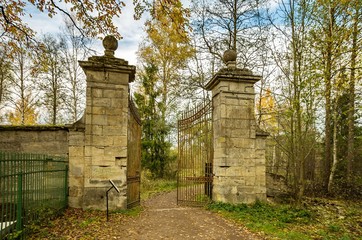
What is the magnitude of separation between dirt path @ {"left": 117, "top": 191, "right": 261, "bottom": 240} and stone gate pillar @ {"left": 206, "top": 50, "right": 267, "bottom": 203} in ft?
3.29

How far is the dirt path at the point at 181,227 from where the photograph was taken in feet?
14.6

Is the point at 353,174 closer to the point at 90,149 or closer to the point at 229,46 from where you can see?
the point at 229,46

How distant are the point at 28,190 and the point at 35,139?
107 inches

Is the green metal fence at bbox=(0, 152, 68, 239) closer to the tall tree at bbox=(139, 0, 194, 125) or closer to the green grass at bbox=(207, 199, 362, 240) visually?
the green grass at bbox=(207, 199, 362, 240)

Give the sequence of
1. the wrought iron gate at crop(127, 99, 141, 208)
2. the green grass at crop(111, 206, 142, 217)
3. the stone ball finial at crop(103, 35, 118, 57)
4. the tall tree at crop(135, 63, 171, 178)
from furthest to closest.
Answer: the tall tree at crop(135, 63, 171, 178), the wrought iron gate at crop(127, 99, 141, 208), the stone ball finial at crop(103, 35, 118, 57), the green grass at crop(111, 206, 142, 217)

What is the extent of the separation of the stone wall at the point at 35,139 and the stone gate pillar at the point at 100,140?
969mm

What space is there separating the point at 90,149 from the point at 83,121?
2.27 feet

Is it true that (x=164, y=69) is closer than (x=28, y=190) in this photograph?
No

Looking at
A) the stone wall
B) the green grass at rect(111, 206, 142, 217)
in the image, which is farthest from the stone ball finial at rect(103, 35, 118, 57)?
the green grass at rect(111, 206, 142, 217)

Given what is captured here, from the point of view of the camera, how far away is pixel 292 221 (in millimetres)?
5539

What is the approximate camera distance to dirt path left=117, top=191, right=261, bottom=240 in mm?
4457

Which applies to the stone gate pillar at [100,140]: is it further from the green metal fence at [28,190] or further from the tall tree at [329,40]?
the tall tree at [329,40]

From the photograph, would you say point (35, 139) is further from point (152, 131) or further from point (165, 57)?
point (165, 57)

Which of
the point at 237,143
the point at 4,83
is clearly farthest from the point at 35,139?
the point at 4,83
